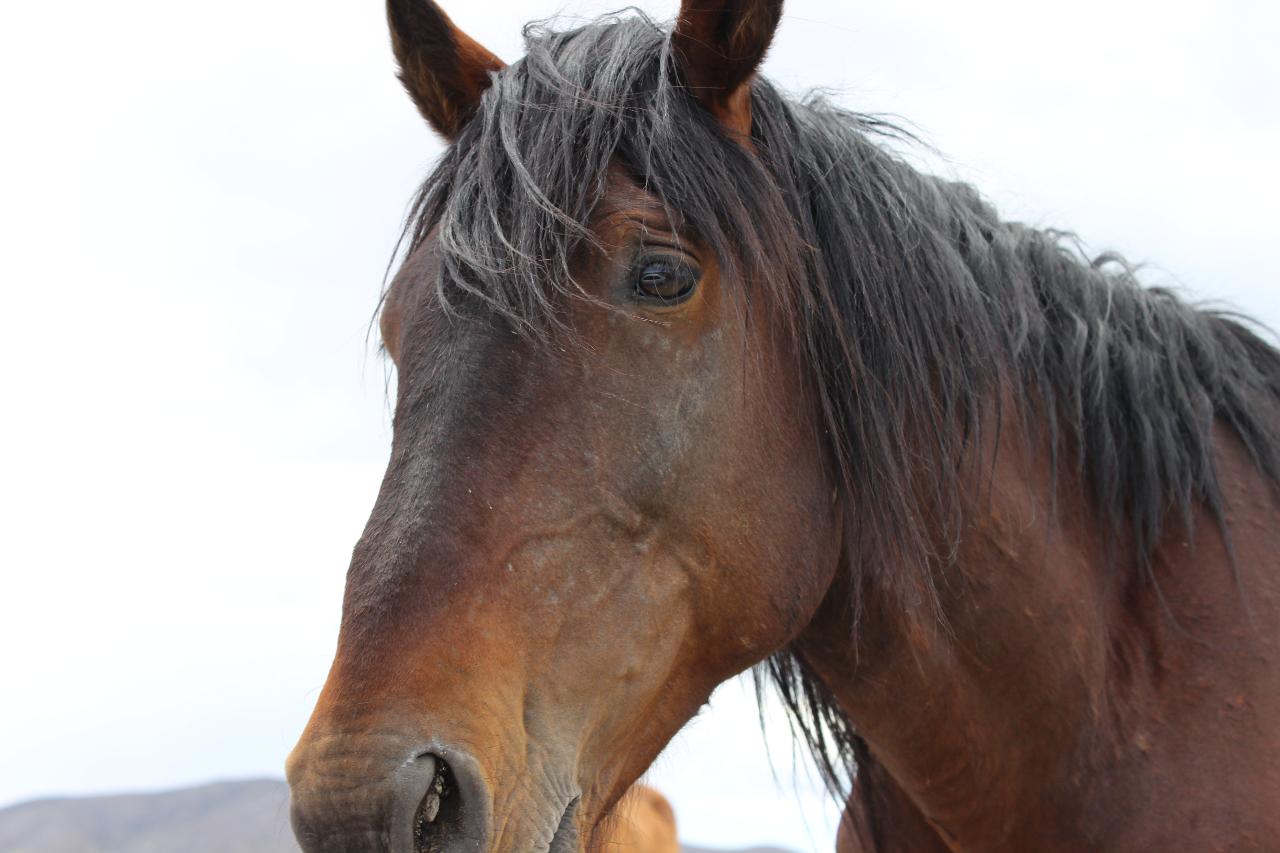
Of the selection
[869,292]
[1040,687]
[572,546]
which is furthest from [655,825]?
[572,546]

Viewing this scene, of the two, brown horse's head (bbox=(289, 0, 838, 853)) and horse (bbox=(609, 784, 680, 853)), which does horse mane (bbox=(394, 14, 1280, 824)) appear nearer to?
brown horse's head (bbox=(289, 0, 838, 853))

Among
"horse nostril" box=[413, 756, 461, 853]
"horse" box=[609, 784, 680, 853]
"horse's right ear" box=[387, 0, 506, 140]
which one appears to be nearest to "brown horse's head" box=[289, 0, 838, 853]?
"horse nostril" box=[413, 756, 461, 853]

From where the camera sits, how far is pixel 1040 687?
294cm

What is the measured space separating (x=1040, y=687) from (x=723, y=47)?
1.76 meters

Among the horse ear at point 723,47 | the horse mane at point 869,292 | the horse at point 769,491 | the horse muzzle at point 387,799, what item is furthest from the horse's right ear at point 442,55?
the horse muzzle at point 387,799

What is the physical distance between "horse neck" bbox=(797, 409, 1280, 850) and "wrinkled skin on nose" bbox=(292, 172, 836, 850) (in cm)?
48

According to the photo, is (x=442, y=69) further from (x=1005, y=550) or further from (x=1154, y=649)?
(x=1154, y=649)

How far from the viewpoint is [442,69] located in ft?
9.91

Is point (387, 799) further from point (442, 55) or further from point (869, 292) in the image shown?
point (442, 55)

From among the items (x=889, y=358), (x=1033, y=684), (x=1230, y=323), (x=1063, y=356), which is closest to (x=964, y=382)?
(x=889, y=358)

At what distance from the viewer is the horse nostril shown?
1901 millimetres

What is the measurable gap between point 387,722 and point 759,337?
1.16 metres

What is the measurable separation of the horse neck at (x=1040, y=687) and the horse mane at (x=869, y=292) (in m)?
0.16

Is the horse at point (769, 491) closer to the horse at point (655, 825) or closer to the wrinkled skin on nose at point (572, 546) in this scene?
the wrinkled skin on nose at point (572, 546)
